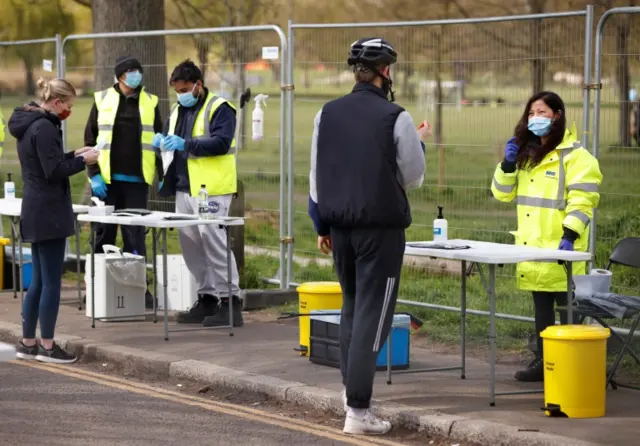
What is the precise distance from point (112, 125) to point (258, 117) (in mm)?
1359

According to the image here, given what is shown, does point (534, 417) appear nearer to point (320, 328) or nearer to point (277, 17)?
point (320, 328)

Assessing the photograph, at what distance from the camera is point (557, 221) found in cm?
906

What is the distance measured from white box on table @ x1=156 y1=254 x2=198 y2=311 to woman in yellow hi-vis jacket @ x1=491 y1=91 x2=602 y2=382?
409cm

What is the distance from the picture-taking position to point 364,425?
26.3 ft

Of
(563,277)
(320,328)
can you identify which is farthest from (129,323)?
(563,277)

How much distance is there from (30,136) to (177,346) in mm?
1965

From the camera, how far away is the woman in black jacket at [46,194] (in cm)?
1025

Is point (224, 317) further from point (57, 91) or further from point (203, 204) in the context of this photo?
point (57, 91)

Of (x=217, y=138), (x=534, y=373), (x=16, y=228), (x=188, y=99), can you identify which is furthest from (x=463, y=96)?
(x=16, y=228)

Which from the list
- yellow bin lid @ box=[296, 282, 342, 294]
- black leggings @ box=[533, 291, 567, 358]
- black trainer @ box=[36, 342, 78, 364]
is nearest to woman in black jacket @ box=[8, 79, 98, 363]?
black trainer @ box=[36, 342, 78, 364]

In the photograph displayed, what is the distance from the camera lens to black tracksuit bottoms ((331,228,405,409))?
7.96m

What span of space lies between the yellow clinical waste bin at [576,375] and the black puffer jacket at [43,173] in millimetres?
3972

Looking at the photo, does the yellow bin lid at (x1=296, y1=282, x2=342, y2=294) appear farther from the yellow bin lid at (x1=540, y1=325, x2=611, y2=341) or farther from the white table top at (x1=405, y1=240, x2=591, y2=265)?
the yellow bin lid at (x1=540, y1=325, x2=611, y2=341)

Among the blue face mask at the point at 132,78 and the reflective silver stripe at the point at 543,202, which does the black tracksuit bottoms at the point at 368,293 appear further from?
the blue face mask at the point at 132,78
